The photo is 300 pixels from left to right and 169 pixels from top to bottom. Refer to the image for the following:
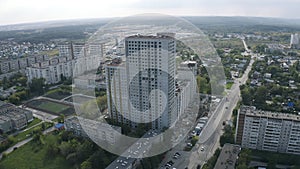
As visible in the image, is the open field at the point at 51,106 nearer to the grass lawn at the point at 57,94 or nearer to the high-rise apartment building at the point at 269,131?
the grass lawn at the point at 57,94

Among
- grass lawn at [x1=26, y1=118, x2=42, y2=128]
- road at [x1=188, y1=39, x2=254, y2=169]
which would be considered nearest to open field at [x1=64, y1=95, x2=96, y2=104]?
grass lawn at [x1=26, y1=118, x2=42, y2=128]

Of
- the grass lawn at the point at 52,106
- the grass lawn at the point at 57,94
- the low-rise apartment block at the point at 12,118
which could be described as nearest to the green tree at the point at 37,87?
the grass lawn at the point at 57,94

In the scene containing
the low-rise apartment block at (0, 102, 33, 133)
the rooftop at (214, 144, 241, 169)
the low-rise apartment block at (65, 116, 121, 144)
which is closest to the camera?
the rooftop at (214, 144, 241, 169)

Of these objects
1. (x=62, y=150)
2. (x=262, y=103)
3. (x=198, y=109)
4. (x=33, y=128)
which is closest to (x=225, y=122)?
(x=198, y=109)

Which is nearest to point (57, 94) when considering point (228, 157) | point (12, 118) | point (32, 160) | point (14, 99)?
point (14, 99)

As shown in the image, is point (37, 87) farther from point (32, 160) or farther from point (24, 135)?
point (32, 160)

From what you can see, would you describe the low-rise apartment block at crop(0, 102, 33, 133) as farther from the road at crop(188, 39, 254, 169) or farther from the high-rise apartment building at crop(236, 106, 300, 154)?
the high-rise apartment building at crop(236, 106, 300, 154)

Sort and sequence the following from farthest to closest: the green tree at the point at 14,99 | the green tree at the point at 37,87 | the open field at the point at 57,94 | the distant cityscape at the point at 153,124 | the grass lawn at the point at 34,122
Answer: the green tree at the point at 37,87 < the open field at the point at 57,94 < the green tree at the point at 14,99 < the grass lawn at the point at 34,122 < the distant cityscape at the point at 153,124

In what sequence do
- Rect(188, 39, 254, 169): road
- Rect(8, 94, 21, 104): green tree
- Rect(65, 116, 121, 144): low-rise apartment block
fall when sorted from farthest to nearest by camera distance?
1. Rect(8, 94, 21, 104): green tree
2. Rect(65, 116, 121, 144): low-rise apartment block
3. Rect(188, 39, 254, 169): road
